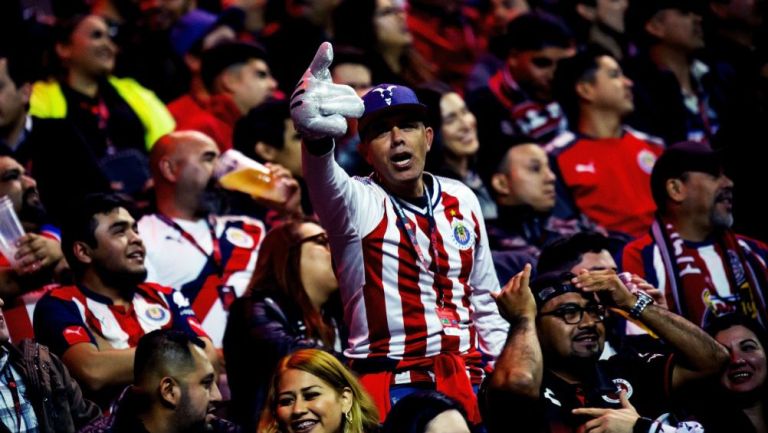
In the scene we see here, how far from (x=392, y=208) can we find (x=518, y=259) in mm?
2277

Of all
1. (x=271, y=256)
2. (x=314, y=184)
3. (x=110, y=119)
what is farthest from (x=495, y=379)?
(x=110, y=119)

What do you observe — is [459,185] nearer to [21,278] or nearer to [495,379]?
[495,379]

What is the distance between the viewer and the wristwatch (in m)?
6.15

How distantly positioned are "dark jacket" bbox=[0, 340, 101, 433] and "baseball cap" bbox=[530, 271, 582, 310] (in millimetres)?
2122

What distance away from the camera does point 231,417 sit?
6473 mm

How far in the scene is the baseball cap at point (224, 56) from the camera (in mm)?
9875

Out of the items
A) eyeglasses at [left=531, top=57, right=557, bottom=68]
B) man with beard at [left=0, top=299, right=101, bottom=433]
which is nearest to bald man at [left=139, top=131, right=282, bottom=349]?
man with beard at [left=0, top=299, right=101, bottom=433]

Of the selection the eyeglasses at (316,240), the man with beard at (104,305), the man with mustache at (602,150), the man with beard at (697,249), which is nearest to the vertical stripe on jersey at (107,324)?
the man with beard at (104,305)

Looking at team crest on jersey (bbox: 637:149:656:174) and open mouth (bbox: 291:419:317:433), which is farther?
team crest on jersey (bbox: 637:149:656:174)

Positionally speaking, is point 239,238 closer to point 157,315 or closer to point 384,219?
point 157,315

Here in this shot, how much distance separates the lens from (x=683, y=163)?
8219mm

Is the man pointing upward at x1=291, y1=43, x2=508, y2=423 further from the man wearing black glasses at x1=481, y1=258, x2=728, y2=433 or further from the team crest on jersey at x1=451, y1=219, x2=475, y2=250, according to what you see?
the man wearing black glasses at x1=481, y1=258, x2=728, y2=433

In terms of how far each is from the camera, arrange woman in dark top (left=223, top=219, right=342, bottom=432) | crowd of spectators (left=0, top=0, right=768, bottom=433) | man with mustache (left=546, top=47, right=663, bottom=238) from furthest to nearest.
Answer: man with mustache (left=546, top=47, right=663, bottom=238) → woman in dark top (left=223, top=219, right=342, bottom=432) → crowd of spectators (left=0, top=0, right=768, bottom=433)

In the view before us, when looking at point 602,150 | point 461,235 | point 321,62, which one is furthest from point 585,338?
point 602,150
